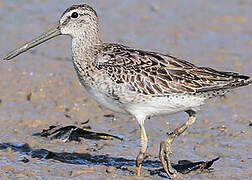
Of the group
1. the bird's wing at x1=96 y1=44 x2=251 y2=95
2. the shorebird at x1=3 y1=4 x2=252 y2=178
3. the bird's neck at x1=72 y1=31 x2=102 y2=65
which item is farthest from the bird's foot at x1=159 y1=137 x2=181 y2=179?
the bird's neck at x1=72 y1=31 x2=102 y2=65

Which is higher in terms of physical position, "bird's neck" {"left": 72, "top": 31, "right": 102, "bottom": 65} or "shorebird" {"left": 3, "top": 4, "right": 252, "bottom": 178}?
"bird's neck" {"left": 72, "top": 31, "right": 102, "bottom": 65}

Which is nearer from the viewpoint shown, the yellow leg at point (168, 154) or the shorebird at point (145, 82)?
the shorebird at point (145, 82)

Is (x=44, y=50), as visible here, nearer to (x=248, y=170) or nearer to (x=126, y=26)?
(x=126, y=26)

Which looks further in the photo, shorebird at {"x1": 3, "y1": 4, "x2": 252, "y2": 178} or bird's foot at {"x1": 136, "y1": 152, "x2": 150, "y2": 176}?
bird's foot at {"x1": 136, "y1": 152, "x2": 150, "y2": 176}

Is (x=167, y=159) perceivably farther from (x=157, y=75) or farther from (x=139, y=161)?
(x=157, y=75)

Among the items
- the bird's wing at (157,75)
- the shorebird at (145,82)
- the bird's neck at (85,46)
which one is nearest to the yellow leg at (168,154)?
the shorebird at (145,82)

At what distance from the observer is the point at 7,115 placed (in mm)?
10602

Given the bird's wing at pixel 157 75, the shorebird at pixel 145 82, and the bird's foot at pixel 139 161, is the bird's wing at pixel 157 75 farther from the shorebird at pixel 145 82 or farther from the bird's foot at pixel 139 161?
the bird's foot at pixel 139 161

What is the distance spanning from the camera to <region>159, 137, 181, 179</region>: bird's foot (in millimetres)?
8844

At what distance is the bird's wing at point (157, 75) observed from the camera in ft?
28.4

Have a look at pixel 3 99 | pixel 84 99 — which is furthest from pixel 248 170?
pixel 3 99

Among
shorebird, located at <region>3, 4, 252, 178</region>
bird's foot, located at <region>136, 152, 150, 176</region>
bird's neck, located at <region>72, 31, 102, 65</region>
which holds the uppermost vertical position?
bird's neck, located at <region>72, 31, 102, 65</region>

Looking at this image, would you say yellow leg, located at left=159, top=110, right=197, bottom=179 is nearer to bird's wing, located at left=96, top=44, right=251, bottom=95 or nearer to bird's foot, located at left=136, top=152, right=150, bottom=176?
bird's foot, located at left=136, top=152, right=150, bottom=176

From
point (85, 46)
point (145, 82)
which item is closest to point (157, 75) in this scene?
point (145, 82)
